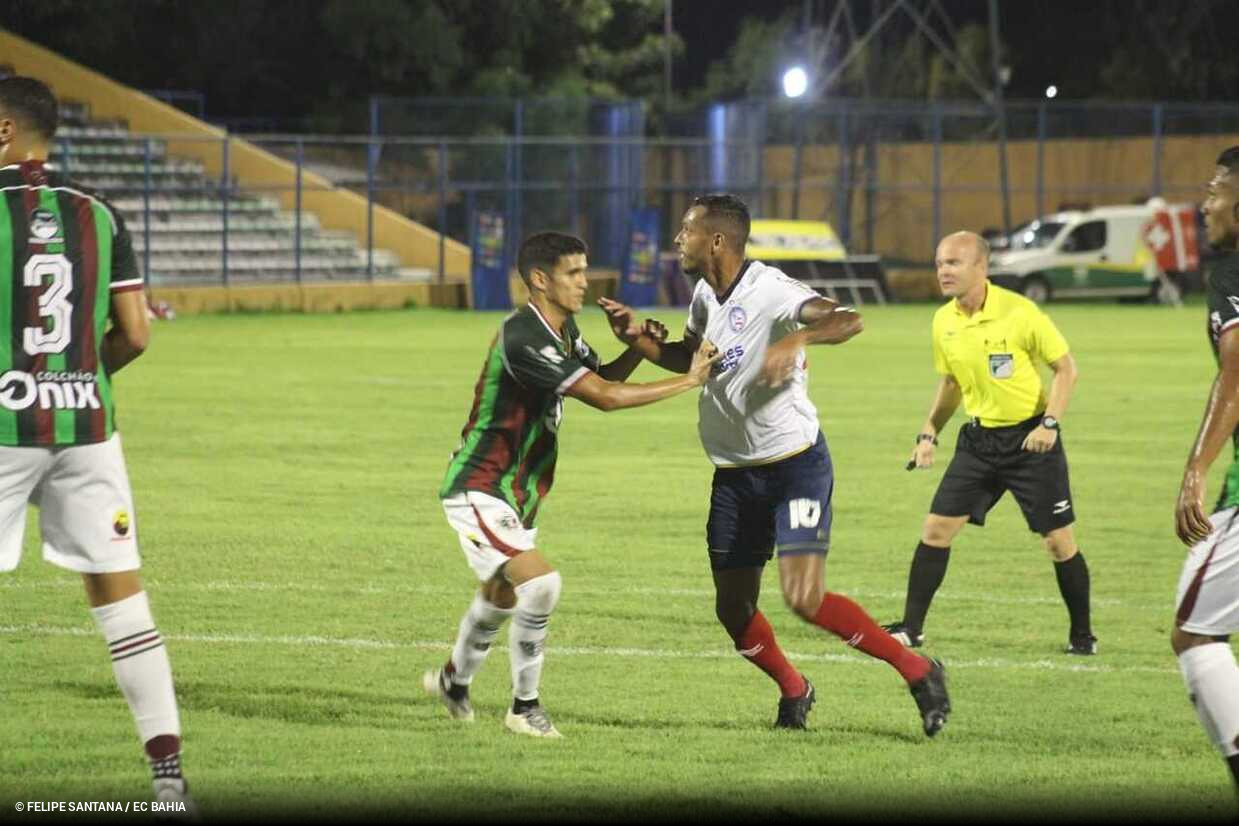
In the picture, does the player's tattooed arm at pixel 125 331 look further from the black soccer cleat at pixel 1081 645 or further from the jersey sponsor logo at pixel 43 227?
the black soccer cleat at pixel 1081 645

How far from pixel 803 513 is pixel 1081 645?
252 cm

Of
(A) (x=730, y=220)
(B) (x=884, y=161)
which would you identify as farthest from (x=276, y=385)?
(B) (x=884, y=161)

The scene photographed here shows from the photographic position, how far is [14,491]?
6.30m

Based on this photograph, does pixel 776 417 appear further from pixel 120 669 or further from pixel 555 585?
pixel 120 669

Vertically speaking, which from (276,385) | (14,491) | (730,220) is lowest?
(276,385)

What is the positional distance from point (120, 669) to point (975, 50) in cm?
6213

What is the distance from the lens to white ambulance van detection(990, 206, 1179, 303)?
45.7m

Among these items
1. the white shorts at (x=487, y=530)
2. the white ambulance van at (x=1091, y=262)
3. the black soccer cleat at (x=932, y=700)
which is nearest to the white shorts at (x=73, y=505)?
Answer: the white shorts at (x=487, y=530)

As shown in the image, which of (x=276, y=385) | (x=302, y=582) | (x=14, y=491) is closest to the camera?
(x=14, y=491)

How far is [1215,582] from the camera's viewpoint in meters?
6.22

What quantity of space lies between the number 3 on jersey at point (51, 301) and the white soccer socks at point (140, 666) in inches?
31.1

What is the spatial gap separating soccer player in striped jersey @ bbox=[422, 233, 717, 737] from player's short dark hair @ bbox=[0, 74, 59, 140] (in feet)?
6.08

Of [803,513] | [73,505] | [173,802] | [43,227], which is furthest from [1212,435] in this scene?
[43,227]

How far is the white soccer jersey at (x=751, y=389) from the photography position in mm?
8039
